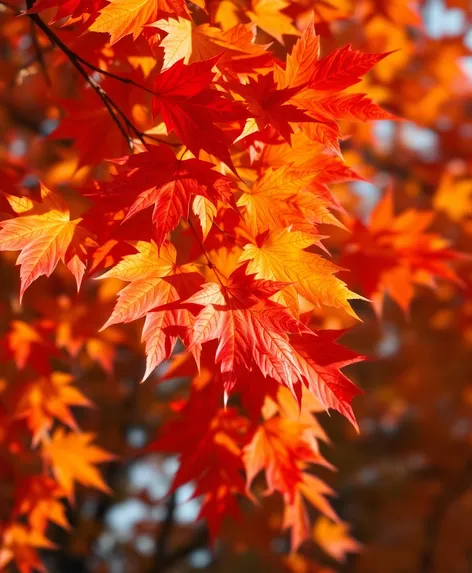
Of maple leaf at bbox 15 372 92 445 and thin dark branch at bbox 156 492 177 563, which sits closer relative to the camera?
maple leaf at bbox 15 372 92 445

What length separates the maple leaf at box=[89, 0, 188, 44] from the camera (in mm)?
1204

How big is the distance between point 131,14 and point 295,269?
0.56m

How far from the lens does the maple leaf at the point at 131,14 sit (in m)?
1.20

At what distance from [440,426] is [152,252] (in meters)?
4.79

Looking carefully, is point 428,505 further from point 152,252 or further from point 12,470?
point 152,252

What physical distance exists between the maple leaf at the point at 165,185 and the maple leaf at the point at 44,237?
0.50 ft

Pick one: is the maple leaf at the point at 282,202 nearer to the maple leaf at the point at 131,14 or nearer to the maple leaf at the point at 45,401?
the maple leaf at the point at 131,14

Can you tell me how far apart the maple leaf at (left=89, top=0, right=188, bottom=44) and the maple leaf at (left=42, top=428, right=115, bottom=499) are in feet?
4.57

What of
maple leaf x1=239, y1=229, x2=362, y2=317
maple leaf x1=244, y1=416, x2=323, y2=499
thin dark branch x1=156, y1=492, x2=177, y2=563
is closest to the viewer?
maple leaf x1=239, y1=229, x2=362, y2=317

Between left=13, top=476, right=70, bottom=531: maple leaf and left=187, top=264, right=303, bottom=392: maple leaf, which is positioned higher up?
left=187, top=264, right=303, bottom=392: maple leaf

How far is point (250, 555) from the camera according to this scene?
560 centimetres

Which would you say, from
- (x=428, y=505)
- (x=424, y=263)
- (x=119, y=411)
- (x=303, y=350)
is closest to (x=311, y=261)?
(x=303, y=350)

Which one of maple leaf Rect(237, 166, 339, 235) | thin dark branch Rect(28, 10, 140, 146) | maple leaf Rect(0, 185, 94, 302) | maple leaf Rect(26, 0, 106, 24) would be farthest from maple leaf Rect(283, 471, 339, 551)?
maple leaf Rect(26, 0, 106, 24)

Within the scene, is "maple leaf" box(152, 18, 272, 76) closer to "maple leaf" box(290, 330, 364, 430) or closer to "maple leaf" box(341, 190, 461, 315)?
"maple leaf" box(290, 330, 364, 430)
